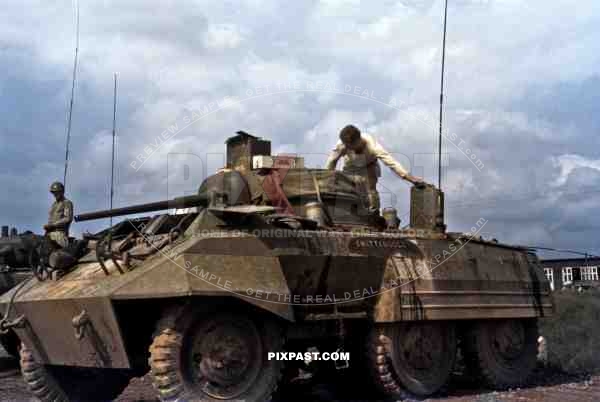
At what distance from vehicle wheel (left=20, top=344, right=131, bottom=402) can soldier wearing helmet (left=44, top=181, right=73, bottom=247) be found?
1.54m

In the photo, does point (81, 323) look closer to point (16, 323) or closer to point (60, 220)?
point (16, 323)

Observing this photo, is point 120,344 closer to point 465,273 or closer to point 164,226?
point 164,226

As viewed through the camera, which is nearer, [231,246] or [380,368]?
[231,246]

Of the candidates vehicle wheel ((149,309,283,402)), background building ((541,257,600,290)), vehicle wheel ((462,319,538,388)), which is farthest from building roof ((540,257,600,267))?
vehicle wheel ((149,309,283,402))

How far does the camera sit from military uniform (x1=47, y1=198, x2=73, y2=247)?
10742mm

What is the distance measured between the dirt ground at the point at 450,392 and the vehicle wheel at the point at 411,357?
281 mm

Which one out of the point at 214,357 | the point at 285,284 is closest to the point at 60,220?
the point at 214,357


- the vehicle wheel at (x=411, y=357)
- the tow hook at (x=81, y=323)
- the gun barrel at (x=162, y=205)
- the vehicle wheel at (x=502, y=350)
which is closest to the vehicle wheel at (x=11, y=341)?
the gun barrel at (x=162, y=205)

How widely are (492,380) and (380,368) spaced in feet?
8.53

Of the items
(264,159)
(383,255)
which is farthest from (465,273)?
(264,159)

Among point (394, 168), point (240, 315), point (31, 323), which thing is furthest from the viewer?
point (394, 168)

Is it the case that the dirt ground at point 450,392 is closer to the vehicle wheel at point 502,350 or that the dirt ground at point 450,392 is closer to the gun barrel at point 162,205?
the vehicle wheel at point 502,350

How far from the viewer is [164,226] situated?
978cm

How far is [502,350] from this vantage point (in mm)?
12359
